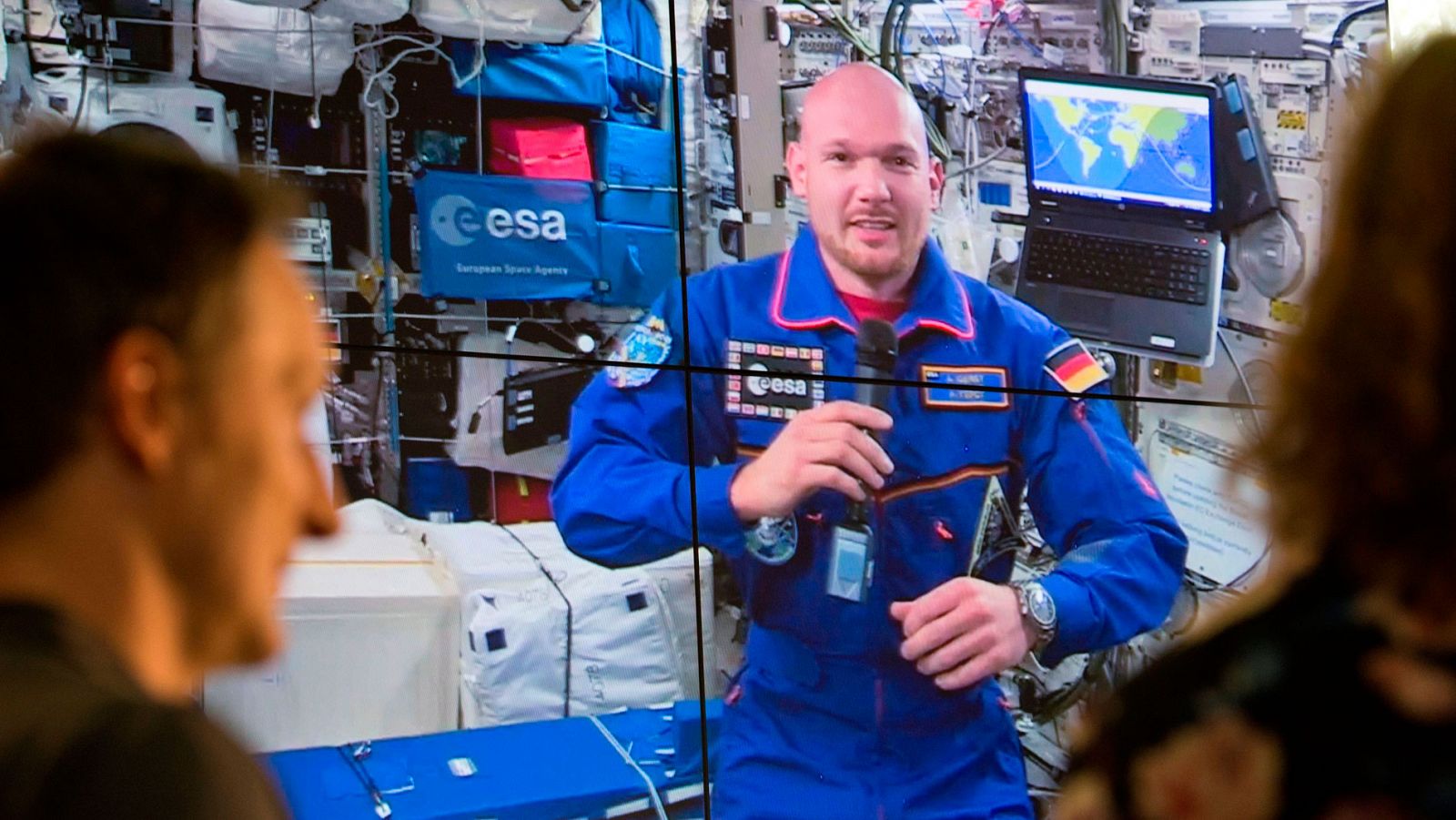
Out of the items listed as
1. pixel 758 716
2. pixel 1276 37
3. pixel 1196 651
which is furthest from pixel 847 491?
pixel 1196 651

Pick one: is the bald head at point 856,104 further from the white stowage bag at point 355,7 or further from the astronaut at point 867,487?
the white stowage bag at point 355,7

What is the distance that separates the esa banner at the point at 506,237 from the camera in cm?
311

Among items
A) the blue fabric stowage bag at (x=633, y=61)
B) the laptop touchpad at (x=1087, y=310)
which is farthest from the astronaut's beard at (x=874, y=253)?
the blue fabric stowage bag at (x=633, y=61)

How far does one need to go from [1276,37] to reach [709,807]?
1.87m

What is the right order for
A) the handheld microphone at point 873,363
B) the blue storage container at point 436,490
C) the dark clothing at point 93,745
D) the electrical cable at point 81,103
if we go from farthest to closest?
the handheld microphone at point 873,363 → the blue storage container at point 436,490 → the electrical cable at point 81,103 → the dark clothing at point 93,745

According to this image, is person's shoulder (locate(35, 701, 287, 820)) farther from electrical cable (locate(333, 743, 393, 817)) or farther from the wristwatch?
the wristwatch

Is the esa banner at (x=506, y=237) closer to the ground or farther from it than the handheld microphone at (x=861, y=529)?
farther from it

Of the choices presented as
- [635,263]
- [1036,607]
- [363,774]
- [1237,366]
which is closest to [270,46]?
[635,263]

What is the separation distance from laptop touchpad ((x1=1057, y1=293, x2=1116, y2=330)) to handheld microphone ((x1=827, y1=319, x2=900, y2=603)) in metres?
0.35

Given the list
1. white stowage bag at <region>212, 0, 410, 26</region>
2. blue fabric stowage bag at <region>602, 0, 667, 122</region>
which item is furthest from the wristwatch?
white stowage bag at <region>212, 0, 410, 26</region>

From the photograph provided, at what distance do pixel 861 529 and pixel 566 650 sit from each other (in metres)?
0.62

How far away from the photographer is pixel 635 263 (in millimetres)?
3160

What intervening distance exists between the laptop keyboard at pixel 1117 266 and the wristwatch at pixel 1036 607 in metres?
0.61

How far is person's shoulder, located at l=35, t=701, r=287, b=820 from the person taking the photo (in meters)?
0.77
